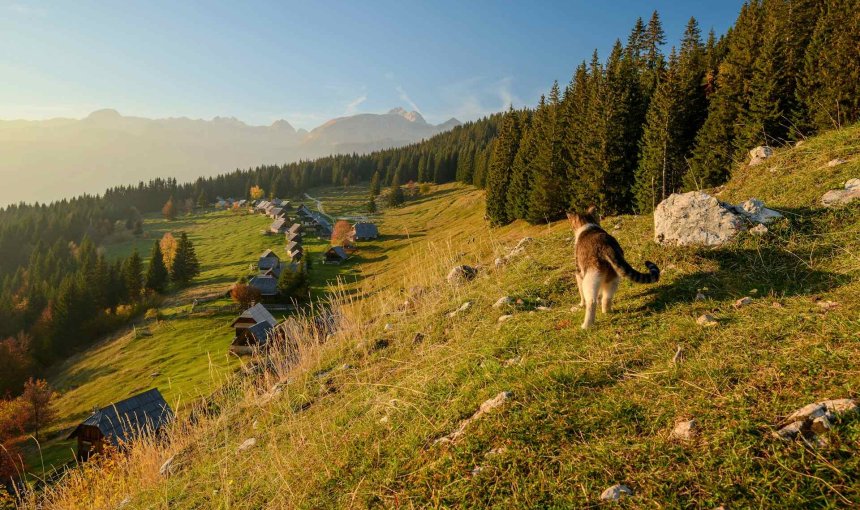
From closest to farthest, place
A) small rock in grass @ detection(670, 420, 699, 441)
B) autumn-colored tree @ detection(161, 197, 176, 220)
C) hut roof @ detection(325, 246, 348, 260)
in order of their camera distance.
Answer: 1. small rock in grass @ detection(670, 420, 699, 441)
2. hut roof @ detection(325, 246, 348, 260)
3. autumn-colored tree @ detection(161, 197, 176, 220)

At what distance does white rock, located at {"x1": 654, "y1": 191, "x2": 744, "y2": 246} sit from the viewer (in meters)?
8.09

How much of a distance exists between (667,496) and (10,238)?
168 meters

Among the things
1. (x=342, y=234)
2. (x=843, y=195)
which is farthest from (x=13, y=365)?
(x=843, y=195)

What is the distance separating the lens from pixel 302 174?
563 feet

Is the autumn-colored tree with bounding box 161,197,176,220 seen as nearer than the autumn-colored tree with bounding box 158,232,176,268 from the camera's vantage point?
No

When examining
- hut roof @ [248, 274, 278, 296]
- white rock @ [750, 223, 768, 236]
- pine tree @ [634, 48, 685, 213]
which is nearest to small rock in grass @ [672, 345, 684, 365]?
white rock @ [750, 223, 768, 236]

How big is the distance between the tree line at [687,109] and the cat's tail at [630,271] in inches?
813

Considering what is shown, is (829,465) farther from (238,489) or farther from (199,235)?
(199,235)

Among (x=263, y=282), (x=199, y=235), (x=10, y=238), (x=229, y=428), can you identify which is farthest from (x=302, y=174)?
(x=229, y=428)

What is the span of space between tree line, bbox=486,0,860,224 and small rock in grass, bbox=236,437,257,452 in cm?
2532

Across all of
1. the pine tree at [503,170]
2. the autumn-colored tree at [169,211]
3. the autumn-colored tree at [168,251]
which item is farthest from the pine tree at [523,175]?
the autumn-colored tree at [169,211]

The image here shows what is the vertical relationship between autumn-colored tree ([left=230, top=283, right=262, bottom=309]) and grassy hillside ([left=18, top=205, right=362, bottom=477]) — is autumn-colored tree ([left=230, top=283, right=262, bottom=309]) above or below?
above

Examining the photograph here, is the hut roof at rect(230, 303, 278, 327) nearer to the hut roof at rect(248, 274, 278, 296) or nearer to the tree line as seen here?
the hut roof at rect(248, 274, 278, 296)

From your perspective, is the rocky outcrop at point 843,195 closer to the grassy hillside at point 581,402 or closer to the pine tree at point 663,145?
the grassy hillside at point 581,402
